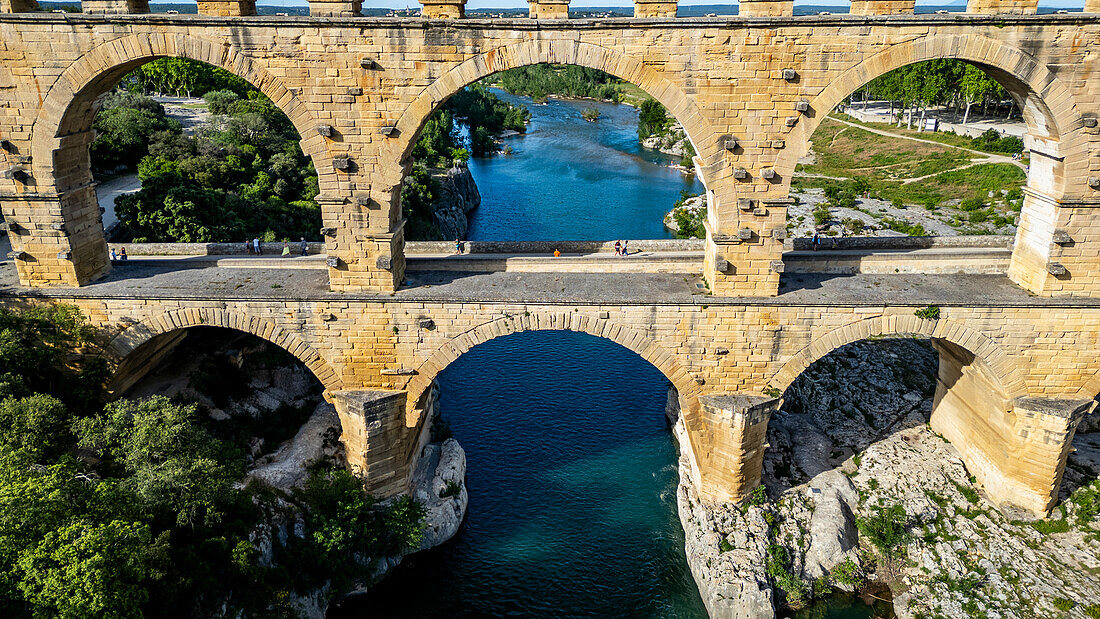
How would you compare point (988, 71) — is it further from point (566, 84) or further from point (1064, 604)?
point (566, 84)

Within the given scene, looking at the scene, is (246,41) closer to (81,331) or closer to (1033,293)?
(81,331)

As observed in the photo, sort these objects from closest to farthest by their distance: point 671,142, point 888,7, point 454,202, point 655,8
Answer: point 888,7 < point 655,8 < point 454,202 < point 671,142

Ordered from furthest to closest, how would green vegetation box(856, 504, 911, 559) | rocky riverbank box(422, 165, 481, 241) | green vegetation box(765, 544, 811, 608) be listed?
rocky riverbank box(422, 165, 481, 241) < green vegetation box(856, 504, 911, 559) < green vegetation box(765, 544, 811, 608)

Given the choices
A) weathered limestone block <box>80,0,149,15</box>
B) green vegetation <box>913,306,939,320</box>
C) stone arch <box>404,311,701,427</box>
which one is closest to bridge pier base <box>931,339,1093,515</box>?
green vegetation <box>913,306,939,320</box>

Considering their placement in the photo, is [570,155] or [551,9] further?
[570,155]

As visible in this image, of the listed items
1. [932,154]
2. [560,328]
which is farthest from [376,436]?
[932,154]

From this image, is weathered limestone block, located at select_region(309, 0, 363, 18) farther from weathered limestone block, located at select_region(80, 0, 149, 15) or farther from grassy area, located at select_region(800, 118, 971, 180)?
grassy area, located at select_region(800, 118, 971, 180)
